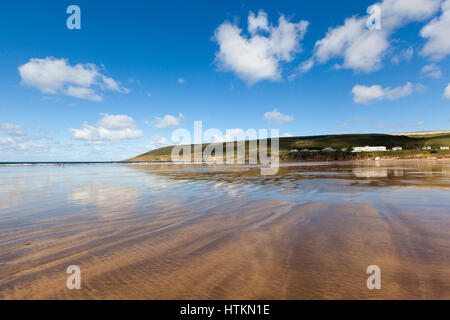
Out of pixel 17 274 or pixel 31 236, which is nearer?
pixel 17 274

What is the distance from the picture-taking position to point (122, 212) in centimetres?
849

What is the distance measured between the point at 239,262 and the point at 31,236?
572cm

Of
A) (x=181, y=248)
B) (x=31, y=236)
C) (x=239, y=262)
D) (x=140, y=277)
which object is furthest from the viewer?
(x=31, y=236)

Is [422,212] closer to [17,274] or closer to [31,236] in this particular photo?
[17,274]

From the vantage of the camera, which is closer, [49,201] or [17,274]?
[17,274]

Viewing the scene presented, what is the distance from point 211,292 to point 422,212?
829 cm

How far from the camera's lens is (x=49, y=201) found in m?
10.8

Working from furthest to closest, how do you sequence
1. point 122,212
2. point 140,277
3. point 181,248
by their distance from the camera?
point 122,212 → point 181,248 → point 140,277

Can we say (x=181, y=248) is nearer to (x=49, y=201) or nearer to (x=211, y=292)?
(x=211, y=292)
